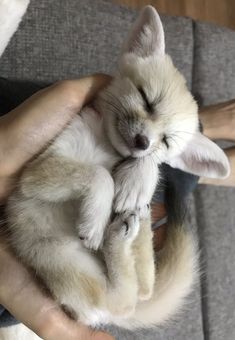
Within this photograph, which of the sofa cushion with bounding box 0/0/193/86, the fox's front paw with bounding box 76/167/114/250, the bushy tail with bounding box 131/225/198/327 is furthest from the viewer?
the sofa cushion with bounding box 0/0/193/86

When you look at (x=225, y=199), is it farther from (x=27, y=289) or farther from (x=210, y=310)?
(x=27, y=289)

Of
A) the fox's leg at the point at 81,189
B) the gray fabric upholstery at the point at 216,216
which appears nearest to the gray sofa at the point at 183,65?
the gray fabric upholstery at the point at 216,216

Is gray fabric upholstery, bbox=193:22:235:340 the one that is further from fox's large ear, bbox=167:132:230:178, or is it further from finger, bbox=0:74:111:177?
finger, bbox=0:74:111:177

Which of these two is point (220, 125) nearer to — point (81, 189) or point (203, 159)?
point (203, 159)

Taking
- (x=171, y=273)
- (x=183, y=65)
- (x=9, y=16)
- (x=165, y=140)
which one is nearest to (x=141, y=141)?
(x=165, y=140)

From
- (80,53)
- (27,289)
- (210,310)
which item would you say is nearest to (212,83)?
(80,53)

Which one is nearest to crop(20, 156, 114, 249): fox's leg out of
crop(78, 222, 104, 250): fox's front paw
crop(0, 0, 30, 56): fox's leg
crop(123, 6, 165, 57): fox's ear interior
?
crop(78, 222, 104, 250): fox's front paw

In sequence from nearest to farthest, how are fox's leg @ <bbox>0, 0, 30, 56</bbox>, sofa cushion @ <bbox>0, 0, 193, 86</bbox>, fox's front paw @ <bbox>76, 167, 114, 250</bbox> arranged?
1. fox's front paw @ <bbox>76, 167, 114, 250</bbox>
2. fox's leg @ <bbox>0, 0, 30, 56</bbox>
3. sofa cushion @ <bbox>0, 0, 193, 86</bbox>
